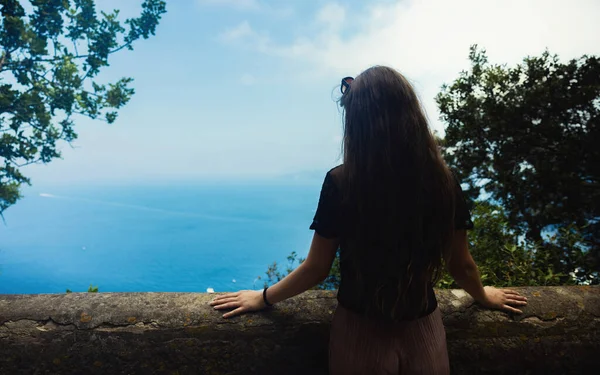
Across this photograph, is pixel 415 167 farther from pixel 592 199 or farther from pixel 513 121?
pixel 513 121

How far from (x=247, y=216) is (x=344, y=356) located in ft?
133

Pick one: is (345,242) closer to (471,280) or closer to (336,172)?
(336,172)

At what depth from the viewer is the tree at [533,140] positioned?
592cm

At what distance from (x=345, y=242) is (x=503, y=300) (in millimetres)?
887

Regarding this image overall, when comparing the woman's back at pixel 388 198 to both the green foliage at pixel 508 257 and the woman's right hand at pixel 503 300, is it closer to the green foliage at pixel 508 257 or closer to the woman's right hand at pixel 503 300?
the woman's right hand at pixel 503 300

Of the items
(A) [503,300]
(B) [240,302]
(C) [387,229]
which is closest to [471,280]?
(A) [503,300]

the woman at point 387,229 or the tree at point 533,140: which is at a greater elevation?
the tree at point 533,140

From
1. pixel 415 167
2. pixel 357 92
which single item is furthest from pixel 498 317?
pixel 357 92

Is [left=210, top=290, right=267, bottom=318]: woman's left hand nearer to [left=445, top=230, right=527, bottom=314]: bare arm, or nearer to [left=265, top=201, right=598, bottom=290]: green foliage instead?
[left=445, top=230, right=527, bottom=314]: bare arm

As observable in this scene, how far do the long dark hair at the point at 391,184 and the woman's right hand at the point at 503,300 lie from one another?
0.60 m

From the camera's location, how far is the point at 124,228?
34.8 m

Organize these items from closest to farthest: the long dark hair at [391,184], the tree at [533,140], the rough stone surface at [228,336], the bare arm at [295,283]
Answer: the long dark hair at [391,184] → the bare arm at [295,283] → the rough stone surface at [228,336] → the tree at [533,140]

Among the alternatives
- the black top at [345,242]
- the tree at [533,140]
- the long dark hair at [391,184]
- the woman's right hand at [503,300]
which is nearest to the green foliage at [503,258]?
the woman's right hand at [503,300]

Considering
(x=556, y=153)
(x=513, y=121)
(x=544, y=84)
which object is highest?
(x=544, y=84)
